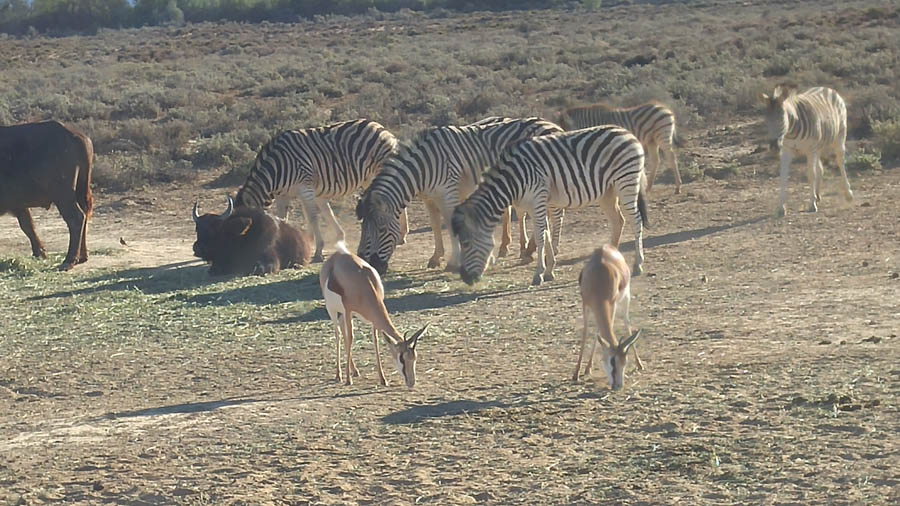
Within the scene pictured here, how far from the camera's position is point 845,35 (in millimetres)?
35719

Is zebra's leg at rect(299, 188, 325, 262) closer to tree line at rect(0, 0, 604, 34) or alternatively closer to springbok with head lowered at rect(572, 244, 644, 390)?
springbok with head lowered at rect(572, 244, 644, 390)

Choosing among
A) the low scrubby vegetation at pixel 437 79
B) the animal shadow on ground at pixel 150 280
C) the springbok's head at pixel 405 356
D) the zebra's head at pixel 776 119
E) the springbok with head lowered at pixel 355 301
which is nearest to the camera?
the springbok's head at pixel 405 356

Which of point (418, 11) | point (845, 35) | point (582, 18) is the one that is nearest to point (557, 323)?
point (845, 35)

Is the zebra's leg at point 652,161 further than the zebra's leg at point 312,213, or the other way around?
the zebra's leg at point 652,161

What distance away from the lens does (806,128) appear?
1606 centimetres

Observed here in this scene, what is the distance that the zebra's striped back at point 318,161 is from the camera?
15297mm

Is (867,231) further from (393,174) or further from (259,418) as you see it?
(259,418)

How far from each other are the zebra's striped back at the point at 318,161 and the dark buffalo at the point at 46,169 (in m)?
2.06

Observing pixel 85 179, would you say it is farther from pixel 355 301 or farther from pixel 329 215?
pixel 355 301

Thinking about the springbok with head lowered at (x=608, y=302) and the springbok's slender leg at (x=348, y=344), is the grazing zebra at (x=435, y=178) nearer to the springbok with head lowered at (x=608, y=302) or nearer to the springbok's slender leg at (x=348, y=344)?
the springbok's slender leg at (x=348, y=344)

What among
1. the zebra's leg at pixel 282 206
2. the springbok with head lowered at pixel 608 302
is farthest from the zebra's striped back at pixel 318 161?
the springbok with head lowered at pixel 608 302

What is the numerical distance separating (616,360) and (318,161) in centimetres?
834

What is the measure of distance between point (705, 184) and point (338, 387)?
11.5m

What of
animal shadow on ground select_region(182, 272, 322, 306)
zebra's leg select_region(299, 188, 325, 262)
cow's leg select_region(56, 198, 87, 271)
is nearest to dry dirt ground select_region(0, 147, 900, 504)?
animal shadow on ground select_region(182, 272, 322, 306)
